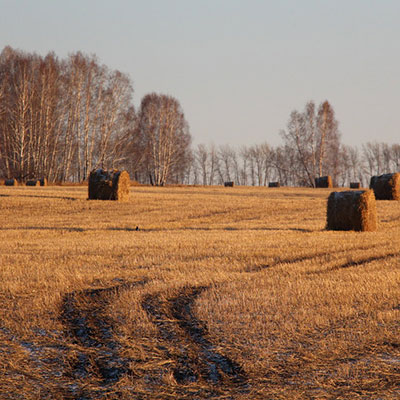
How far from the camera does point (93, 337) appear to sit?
5699mm

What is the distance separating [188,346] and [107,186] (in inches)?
813

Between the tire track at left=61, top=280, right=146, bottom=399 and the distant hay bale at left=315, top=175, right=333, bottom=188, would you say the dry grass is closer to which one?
the tire track at left=61, top=280, right=146, bottom=399

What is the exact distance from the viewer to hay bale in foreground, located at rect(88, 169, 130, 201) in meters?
25.5

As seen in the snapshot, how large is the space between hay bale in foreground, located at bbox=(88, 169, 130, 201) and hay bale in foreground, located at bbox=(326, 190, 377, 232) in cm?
1153

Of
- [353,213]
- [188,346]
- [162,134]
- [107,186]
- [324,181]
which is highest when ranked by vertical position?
[162,134]

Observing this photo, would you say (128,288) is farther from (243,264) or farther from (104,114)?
(104,114)

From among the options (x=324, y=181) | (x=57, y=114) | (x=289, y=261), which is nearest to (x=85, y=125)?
(x=57, y=114)

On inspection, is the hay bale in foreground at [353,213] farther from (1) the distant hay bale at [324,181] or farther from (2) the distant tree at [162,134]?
(2) the distant tree at [162,134]

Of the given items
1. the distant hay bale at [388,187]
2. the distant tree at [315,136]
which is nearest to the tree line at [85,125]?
the distant tree at [315,136]

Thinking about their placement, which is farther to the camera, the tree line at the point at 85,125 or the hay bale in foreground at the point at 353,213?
the tree line at the point at 85,125

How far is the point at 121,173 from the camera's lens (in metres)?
25.6

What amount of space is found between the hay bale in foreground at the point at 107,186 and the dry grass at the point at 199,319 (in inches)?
481

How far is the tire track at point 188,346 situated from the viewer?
15.2 feet

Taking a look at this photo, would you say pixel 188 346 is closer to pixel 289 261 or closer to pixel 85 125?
pixel 289 261
